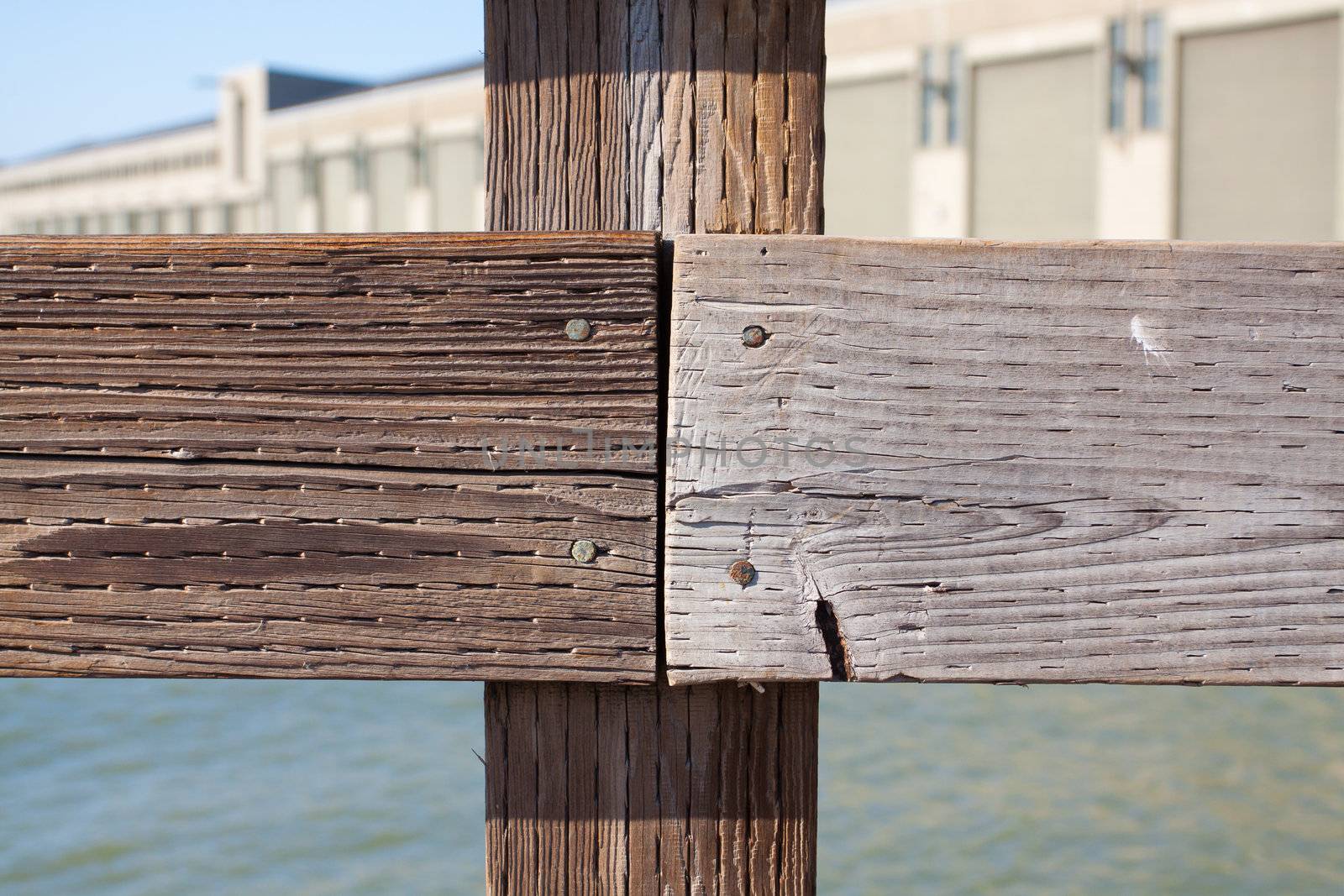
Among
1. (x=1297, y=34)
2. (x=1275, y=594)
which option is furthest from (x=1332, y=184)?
(x=1275, y=594)

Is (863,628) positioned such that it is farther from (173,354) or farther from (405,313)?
(173,354)

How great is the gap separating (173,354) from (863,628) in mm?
664

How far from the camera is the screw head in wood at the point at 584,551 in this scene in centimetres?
103

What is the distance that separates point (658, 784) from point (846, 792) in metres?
10.3

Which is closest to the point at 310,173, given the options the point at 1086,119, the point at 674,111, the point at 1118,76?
the point at 1086,119

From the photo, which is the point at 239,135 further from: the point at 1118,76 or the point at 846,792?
the point at 846,792

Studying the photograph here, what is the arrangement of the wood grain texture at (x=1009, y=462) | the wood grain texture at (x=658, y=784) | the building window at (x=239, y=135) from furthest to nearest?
the building window at (x=239, y=135), the wood grain texture at (x=658, y=784), the wood grain texture at (x=1009, y=462)

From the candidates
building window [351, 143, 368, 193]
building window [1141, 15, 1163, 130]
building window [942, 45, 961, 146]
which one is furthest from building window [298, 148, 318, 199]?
building window [1141, 15, 1163, 130]

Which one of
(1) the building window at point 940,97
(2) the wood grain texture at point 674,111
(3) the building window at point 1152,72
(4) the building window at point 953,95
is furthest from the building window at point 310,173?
(2) the wood grain texture at point 674,111

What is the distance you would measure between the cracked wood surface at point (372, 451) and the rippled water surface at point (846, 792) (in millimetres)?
Result: 8811

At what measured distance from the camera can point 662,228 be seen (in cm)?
112

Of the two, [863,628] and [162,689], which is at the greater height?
[863,628]

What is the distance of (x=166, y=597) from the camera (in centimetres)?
105

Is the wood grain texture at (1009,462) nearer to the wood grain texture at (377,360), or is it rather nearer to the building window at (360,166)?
the wood grain texture at (377,360)
